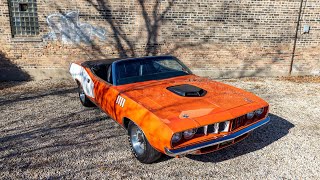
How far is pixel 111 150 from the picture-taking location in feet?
13.2

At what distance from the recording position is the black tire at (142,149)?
3.43 m

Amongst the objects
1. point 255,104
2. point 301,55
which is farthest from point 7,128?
point 301,55

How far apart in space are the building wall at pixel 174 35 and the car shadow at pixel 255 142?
14.4 ft

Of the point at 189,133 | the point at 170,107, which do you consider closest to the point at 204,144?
the point at 189,133

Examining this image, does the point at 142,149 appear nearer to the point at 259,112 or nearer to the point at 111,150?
the point at 111,150

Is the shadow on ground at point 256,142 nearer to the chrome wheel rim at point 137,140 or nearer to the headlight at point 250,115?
the headlight at point 250,115

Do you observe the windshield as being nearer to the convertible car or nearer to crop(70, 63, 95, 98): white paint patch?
the convertible car

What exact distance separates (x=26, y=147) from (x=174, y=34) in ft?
20.0

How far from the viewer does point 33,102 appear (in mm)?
6422

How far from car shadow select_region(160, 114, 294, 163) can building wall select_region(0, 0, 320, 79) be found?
4.40 meters

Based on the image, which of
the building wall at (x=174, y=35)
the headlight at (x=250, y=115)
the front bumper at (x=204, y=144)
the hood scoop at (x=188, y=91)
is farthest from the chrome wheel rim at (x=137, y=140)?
the building wall at (x=174, y=35)

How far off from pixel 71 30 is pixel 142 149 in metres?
6.16

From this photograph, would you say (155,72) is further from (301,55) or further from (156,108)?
(301,55)

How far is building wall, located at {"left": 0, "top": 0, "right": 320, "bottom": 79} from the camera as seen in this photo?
8383 millimetres
